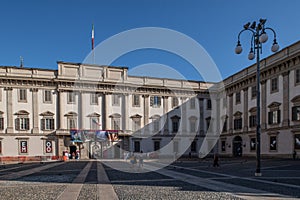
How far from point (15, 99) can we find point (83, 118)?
9867 mm

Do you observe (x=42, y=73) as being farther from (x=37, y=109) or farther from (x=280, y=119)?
(x=280, y=119)

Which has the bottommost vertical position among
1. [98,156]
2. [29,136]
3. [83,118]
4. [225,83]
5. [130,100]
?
[98,156]

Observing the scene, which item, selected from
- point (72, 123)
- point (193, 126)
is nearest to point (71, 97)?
point (72, 123)

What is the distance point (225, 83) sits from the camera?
149 feet

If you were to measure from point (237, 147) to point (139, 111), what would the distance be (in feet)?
54.6

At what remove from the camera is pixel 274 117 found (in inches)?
1277

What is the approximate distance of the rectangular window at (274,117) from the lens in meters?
31.8

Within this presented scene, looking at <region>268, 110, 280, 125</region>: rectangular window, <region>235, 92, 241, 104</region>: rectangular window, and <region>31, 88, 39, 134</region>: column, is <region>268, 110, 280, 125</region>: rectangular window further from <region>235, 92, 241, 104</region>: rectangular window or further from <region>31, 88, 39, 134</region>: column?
<region>31, 88, 39, 134</region>: column

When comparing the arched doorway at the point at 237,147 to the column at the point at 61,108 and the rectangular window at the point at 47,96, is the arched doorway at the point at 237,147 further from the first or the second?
the rectangular window at the point at 47,96

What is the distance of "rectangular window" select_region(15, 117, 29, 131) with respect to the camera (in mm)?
36766

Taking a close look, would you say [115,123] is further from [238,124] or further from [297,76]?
[297,76]

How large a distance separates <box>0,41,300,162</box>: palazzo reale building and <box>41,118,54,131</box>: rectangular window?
137 millimetres

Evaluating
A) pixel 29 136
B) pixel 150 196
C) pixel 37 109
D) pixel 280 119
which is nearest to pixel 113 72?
pixel 37 109

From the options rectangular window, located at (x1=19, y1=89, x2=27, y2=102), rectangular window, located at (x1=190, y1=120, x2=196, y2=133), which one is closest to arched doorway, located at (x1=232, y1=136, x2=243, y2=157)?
rectangular window, located at (x1=190, y1=120, x2=196, y2=133)
